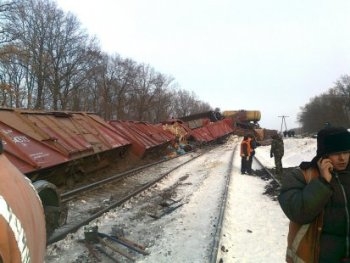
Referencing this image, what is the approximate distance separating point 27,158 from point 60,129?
3.68m

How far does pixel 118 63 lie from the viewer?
76000mm

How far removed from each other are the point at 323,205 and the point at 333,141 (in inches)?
16.5

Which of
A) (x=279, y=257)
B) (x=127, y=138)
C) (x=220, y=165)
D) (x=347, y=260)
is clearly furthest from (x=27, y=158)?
(x=220, y=165)

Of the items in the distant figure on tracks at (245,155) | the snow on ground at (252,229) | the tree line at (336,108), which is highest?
the tree line at (336,108)

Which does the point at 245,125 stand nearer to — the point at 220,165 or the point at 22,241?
the point at 220,165

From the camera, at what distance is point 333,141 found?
289 centimetres

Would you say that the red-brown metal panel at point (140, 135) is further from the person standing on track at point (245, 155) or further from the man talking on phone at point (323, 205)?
the man talking on phone at point (323, 205)

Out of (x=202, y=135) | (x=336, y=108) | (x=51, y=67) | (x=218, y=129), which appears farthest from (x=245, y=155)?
(x=336, y=108)

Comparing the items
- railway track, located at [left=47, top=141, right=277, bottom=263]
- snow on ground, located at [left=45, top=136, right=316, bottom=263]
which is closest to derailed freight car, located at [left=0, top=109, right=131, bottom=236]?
railway track, located at [left=47, top=141, right=277, bottom=263]

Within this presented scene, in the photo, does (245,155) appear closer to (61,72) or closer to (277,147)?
(277,147)

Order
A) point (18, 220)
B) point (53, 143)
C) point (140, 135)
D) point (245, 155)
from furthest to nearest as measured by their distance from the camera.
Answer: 1. point (140, 135)
2. point (245, 155)
3. point (53, 143)
4. point (18, 220)

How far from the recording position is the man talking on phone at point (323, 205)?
275 cm

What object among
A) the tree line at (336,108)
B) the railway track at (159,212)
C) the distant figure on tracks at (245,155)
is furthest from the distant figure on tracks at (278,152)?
the tree line at (336,108)

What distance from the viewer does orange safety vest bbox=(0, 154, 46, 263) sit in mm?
2467
